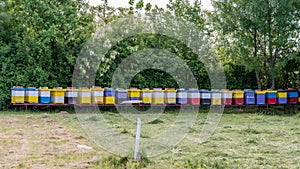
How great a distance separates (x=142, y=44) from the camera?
511 inches

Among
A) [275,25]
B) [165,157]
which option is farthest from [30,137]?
[275,25]

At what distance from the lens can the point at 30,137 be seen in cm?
709

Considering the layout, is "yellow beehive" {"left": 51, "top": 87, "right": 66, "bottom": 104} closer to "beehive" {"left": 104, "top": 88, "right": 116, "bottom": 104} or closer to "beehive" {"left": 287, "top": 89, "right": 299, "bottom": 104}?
"beehive" {"left": 104, "top": 88, "right": 116, "bottom": 104}

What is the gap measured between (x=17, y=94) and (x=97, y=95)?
7.26 feet

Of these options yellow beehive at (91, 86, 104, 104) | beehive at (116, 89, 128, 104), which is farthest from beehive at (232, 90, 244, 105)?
yellow beehive at (91, 86, 104, 104)

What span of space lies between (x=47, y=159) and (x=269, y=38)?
9477 mm

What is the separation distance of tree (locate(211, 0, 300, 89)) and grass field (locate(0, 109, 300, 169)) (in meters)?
4.16

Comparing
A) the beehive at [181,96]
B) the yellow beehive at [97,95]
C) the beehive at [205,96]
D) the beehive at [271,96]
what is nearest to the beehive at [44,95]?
the yellow beehive at [97,95]

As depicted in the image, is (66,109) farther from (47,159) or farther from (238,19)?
(47,159)

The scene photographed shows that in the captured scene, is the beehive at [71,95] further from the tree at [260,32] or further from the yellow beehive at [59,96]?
the tree at [260,32]

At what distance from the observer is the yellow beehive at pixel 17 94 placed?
445 inches

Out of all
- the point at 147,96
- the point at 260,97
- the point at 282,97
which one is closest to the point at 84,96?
the point at 147,96

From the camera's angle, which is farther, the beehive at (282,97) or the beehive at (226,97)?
the beehive at (282,97)

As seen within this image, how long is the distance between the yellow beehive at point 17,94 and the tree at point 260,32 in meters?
6.52
